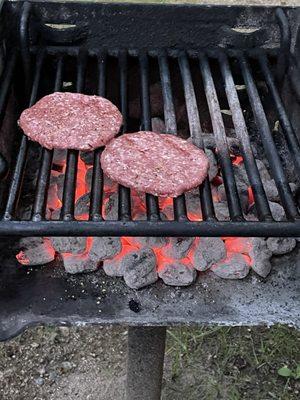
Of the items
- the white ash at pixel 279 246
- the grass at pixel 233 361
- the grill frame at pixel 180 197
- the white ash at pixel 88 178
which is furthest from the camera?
the grass at pixel 233 361

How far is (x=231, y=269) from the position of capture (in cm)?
176

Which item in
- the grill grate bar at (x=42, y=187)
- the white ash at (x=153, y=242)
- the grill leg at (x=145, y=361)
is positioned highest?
the grill grate bar at (x=42, y=187)

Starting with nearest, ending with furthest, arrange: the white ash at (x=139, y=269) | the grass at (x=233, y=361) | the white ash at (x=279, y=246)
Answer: the white ash at (x=139, y=269), the white ash at (x=279, y=246), the grass at (x=233, y=361)

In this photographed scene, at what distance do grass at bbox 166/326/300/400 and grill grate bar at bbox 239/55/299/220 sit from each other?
49.2 inches

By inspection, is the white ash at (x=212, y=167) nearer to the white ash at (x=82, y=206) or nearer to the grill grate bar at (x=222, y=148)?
the grill grate bar at (x=222, y=148)

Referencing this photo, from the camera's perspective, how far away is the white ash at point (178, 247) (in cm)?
179

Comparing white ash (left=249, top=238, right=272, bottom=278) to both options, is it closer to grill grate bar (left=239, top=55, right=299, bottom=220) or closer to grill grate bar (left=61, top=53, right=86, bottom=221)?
grill grate bar (left=239, top=55, right=299, bottom=220)

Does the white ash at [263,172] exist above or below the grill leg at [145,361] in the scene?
above

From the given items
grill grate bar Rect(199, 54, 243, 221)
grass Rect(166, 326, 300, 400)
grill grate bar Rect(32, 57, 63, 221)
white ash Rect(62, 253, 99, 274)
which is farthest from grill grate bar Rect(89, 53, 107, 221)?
grass Rect(166, 326, 300, 400)

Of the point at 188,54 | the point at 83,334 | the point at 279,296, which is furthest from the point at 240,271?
the point at 83,334

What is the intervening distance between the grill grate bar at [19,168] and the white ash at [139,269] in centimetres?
39

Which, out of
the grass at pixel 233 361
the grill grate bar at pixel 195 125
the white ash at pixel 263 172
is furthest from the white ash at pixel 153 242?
the grass at pixel 233 361

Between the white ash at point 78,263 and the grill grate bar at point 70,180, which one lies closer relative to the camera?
the grill grate bar at point 70,180

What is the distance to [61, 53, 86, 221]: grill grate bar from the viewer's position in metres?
1.52
